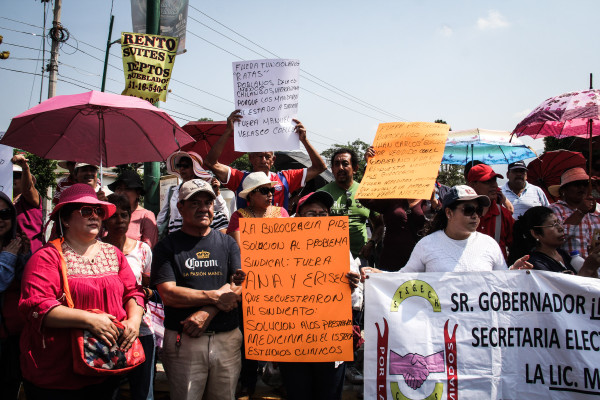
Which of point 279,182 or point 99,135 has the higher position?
point 99,135

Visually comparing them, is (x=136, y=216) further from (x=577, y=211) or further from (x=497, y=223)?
(x=577, y=211)

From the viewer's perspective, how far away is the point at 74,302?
293 centimetres

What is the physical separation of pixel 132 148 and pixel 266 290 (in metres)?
2.45

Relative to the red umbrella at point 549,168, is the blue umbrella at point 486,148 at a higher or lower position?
higher

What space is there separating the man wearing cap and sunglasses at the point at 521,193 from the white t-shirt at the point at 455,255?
2622 millimetres

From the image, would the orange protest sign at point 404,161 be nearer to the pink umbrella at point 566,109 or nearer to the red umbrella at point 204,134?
the pink umbrella at point 566,109

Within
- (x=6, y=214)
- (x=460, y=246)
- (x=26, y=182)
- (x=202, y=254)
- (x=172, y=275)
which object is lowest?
(x=172, y=275)

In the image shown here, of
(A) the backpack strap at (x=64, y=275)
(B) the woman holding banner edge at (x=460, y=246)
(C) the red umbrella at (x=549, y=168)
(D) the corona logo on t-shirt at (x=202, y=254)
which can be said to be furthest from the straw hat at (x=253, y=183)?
(C) the red umbrella at (x=549, y=168)

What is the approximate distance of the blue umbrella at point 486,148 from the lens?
6.77 meters

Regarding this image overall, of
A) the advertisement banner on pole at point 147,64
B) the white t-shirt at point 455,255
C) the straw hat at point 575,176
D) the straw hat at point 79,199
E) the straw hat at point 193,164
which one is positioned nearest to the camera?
the straw hat at point 79,199

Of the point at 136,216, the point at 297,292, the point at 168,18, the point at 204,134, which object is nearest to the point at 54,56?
the point at 168,18

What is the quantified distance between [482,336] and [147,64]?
15.1 ft

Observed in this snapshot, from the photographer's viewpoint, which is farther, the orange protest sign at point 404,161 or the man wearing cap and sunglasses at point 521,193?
the man wearing cap and sunglasses at point 521,193

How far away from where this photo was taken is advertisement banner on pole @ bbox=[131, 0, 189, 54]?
6379 millimetres
